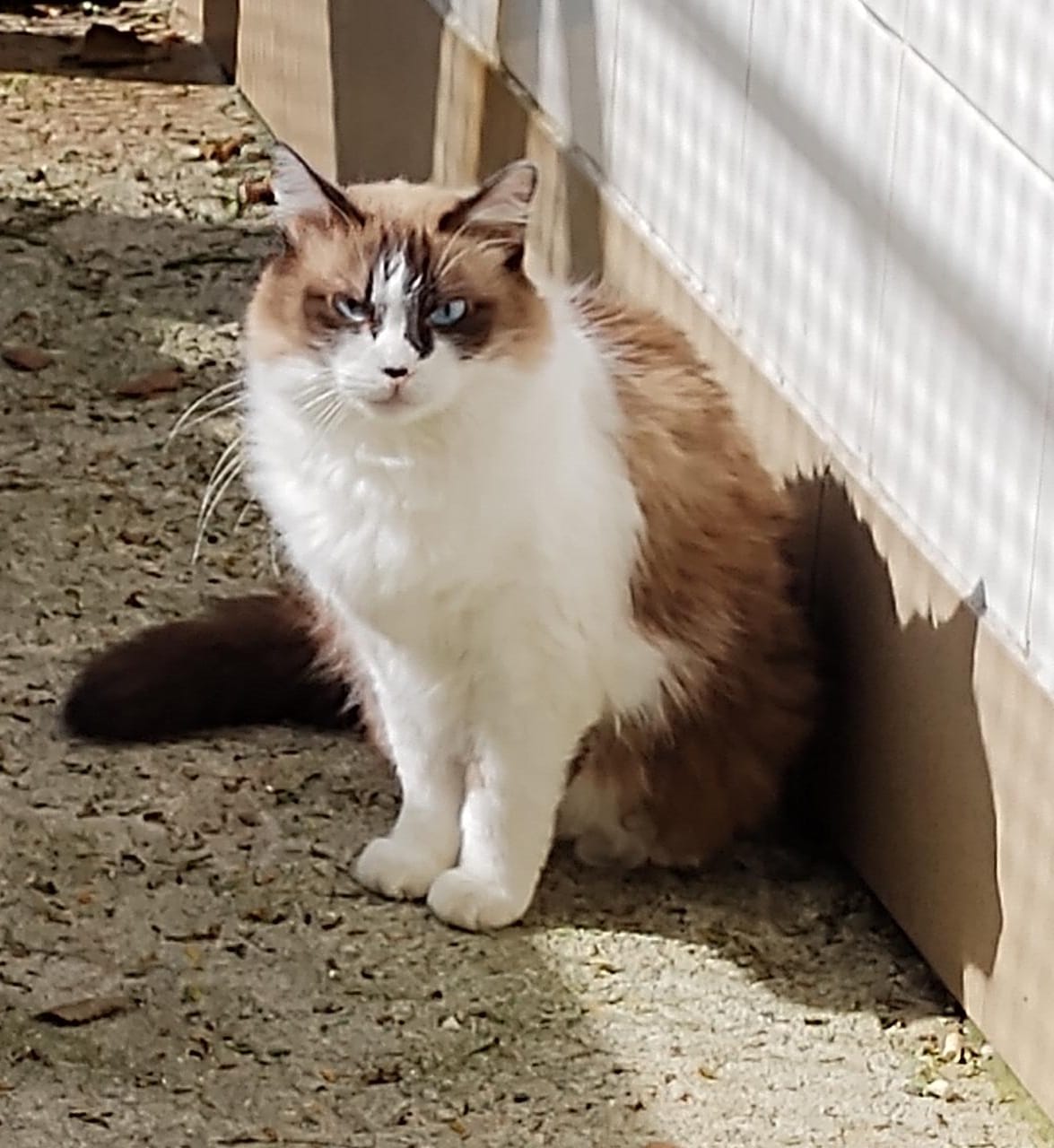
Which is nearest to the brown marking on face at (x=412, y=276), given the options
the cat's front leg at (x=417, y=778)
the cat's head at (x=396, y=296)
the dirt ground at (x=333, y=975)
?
the cat's head at (x=396, y=296)

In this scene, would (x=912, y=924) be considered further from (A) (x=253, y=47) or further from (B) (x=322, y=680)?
(A) (x=253, y=47)

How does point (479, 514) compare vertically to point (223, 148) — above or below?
above

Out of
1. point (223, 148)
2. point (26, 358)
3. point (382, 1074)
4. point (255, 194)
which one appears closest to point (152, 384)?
point (26, 358)

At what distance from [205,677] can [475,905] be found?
19.1 inches

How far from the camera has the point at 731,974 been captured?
8.70 ft

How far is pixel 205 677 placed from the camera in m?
2.95

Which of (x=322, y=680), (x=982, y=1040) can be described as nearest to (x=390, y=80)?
(x=322, y=680)

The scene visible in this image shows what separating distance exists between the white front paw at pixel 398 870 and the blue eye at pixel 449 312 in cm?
61

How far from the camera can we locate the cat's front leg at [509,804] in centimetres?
262

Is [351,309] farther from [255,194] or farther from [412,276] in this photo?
[255,194]

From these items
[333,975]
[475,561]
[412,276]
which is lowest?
[333,975]

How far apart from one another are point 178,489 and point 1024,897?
1.59 meters

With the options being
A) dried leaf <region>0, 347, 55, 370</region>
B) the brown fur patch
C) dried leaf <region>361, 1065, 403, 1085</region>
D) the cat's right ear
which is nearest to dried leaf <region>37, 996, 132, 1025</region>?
dried leaf <region>361, 1065, 403, 1085</region>

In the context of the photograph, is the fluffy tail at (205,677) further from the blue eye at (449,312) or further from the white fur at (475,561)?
the blue eye at (449,312)
